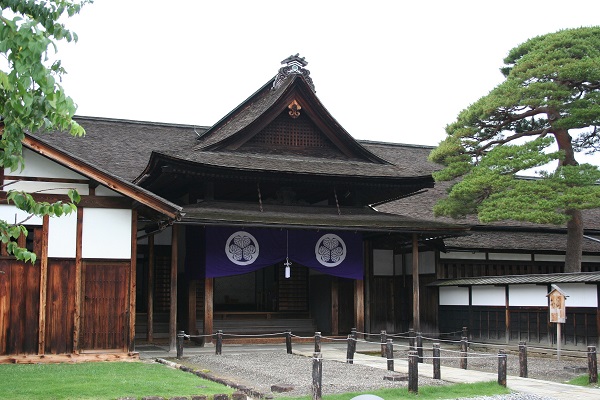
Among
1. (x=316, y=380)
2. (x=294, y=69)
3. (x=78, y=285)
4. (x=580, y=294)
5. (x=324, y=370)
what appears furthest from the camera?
(x=294, y=69)

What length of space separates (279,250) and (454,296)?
6378mm

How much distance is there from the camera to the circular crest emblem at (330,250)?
22.0m

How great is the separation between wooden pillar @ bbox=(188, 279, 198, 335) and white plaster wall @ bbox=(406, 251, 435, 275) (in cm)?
815

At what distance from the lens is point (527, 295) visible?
20141 millimetres

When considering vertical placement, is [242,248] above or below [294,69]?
below

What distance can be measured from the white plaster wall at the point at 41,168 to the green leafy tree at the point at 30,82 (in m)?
9.07

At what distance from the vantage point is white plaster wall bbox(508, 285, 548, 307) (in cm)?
1957

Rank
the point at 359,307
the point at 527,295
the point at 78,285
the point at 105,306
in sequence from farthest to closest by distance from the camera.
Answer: the point at 359,307
the point at 527,295
the point at 105,306
the point at 78,285

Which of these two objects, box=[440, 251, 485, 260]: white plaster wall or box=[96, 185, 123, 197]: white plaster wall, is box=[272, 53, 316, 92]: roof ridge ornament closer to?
box=[440, 251, 485, 260]: white plaster wall

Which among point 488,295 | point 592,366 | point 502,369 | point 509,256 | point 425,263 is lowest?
point 592,366

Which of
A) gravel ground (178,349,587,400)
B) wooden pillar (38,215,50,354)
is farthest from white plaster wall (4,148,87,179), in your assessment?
gravel ground (178,349,587,400)

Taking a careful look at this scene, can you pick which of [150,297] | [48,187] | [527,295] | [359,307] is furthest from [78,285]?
[527,295]

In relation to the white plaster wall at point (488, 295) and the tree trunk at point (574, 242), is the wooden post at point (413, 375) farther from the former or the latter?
the tree trunk at point (574, 242)

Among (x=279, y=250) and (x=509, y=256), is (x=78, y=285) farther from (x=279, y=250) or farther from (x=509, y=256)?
(x=509, y=256)
